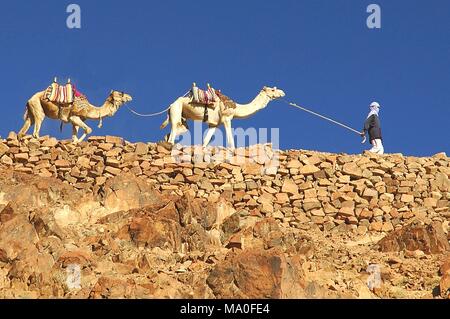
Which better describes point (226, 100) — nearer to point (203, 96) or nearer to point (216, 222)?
point (203, 96)

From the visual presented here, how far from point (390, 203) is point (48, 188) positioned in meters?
9.15

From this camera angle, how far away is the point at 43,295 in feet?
52.9

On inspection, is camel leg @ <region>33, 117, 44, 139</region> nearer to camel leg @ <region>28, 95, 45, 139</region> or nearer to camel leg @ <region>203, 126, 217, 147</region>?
camel leg @ <region>28, 95, 45, 139</region>

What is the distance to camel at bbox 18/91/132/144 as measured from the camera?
25.2 meters

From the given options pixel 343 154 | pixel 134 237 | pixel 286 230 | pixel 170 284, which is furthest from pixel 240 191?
pixel 170 284

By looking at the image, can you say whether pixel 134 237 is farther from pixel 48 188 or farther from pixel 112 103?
pixel 112 103

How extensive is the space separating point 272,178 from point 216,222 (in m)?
3.80

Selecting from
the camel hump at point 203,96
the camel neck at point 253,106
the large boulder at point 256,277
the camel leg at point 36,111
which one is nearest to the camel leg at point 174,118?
the camel hump at point 203,96

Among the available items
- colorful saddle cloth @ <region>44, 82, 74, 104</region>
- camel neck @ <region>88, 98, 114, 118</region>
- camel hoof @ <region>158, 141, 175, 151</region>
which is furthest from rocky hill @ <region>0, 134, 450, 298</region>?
camel neck @ <region>88, 98, 114, 118</region>

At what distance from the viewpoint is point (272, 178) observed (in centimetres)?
2406

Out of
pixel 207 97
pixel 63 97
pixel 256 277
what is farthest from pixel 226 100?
pixel 256 277

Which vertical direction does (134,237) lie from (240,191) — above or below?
below

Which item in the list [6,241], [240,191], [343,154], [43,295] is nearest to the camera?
[43,295]

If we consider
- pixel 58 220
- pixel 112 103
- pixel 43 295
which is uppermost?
pixel 112 103
